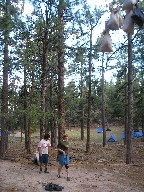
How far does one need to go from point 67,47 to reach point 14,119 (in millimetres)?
5188

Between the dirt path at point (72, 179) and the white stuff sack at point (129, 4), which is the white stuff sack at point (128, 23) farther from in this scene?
the dirt path at point (72, 179)

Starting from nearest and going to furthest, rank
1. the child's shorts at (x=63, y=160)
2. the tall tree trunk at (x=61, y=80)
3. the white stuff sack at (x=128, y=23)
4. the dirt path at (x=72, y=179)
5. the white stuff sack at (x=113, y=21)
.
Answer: the white stuff sack at (x=128, y=23) < the white stuff sack at (x=113, y=21) < the dirt path at (x=72, y=179) < the child's shorts at (x=63, y=160) < the tall tree trunk at (x=61, y=80)

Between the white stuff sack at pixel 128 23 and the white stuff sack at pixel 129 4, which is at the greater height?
the white stuff sack at pixel 129 4

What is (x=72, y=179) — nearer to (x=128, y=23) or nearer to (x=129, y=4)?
(x=128, y=23)

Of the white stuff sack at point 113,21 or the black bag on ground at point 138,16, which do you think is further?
the white stuff sack at point 113,21

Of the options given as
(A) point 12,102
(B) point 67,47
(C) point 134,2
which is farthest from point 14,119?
(C) point 134,2

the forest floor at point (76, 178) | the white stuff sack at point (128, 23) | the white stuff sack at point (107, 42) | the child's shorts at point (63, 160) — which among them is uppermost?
the white stuff sack at point (128, 23)

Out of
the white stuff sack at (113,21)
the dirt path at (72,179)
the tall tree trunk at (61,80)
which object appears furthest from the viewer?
the tall tree trunk at (61,80)

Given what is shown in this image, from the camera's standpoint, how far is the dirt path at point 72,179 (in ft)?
31.0

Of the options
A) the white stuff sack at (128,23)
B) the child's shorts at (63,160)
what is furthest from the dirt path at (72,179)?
the white stuff sack at (128,23)

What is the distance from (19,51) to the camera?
44.6 feet

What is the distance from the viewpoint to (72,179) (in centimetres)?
1075

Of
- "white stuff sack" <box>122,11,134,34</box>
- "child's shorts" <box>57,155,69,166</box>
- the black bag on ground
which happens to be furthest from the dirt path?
the black bag on ground

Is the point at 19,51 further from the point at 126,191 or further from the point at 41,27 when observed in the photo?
the point at 126,191
